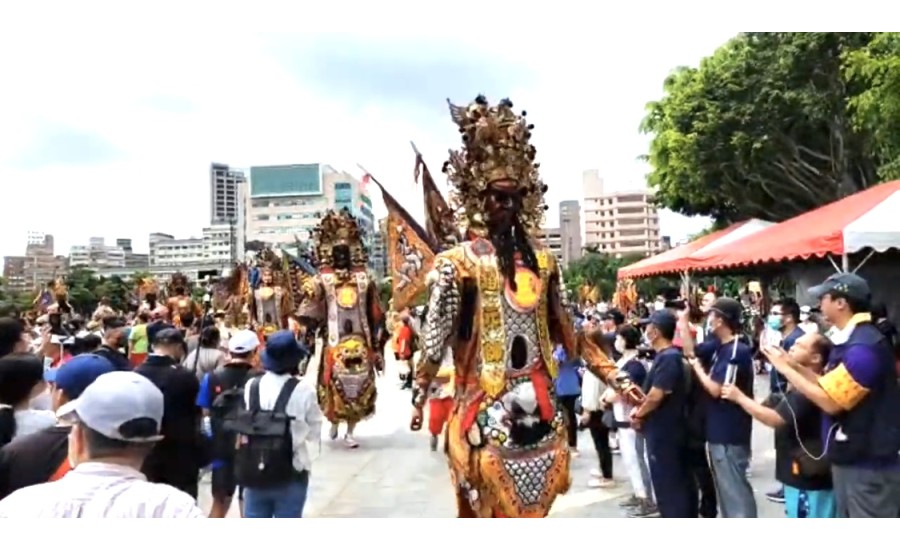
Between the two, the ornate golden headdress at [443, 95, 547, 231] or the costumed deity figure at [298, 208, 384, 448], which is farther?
the costumed deity figure at [298, 208, 384, 448]

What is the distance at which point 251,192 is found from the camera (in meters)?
77.7

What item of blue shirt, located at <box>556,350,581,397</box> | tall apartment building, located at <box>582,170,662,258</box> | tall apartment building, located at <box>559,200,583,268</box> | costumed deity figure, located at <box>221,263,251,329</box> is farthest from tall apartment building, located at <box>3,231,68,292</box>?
tall apartment building, located at <box>582,170,662,258</box>

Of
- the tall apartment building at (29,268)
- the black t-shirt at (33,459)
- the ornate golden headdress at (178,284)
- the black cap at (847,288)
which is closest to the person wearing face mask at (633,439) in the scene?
the black cap at (847,288)

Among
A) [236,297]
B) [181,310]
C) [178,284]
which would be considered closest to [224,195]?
[236,297]

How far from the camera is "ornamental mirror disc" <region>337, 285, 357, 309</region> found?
848 centimetres

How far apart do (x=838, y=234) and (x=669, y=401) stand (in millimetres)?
4490

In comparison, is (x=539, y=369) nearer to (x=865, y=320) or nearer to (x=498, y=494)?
(x=498, y=494)

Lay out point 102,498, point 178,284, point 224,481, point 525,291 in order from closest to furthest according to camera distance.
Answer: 1. point 102,498
2. point 525,291
3. point 224,481
4. point 178,284

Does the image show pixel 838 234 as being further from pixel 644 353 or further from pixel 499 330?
pixel 499 330

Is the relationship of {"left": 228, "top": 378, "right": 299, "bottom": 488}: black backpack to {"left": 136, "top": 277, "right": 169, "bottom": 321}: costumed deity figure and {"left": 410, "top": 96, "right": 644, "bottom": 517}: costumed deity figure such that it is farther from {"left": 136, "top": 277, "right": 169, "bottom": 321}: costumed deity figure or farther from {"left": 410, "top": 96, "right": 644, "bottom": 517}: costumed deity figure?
{"left": 136, "top": 277, "right": 169, "bottom": 321}: costumed deity figure

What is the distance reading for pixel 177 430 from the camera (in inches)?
157

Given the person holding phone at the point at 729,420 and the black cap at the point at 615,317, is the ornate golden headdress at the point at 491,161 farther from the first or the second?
the black cap at the point at 615,317

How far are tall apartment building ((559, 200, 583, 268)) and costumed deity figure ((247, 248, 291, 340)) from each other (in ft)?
234

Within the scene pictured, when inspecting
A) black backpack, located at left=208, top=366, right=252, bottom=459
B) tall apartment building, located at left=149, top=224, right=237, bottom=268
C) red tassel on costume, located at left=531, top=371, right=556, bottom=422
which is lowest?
black backpack, located at left=208, top=366, right=252, bottom=459
